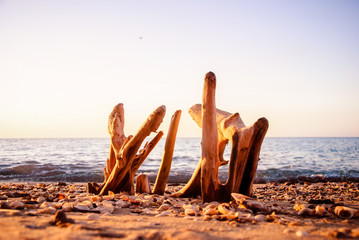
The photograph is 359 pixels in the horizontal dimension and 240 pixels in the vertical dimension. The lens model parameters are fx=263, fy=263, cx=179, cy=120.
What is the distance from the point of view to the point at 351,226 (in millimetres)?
3008

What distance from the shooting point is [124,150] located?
16.3 ft

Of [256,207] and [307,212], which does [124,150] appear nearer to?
[256,207]

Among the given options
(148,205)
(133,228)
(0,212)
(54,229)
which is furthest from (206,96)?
(0,212)

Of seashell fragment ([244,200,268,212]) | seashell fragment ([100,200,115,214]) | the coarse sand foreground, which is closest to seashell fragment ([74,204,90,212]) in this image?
the coarse sand foreground

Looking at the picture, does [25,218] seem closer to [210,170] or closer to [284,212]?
[210,170]

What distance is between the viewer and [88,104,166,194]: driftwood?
480 centimetres

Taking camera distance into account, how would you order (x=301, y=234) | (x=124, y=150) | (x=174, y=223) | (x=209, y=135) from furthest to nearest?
(x=124, y=150) → (x=209, y=135) → (x=174, y=223) → (x=301, y=234)

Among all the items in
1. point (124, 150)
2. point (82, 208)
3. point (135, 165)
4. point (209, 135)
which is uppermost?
point (209, 135)

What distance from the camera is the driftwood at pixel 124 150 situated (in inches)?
189

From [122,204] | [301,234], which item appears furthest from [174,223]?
[122,204]

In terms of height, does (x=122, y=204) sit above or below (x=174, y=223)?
below

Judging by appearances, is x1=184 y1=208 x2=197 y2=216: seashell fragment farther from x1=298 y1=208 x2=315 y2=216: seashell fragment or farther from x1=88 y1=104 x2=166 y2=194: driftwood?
x1=88 y1=104 x2=166 y2=194: driftwood

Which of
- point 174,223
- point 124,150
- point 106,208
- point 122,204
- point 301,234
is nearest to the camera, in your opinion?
point 301,234

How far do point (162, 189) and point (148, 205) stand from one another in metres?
1.20
